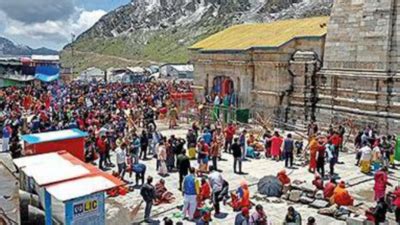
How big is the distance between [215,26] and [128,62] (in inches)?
1086

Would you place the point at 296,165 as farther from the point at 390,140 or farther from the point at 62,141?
the point at 62,141

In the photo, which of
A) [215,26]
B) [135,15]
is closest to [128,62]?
[215,26]

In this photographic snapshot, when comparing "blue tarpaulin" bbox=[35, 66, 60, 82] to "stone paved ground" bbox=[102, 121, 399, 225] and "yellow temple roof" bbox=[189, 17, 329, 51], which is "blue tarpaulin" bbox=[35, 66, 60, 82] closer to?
"yellow temple roof" bbox=[189, 17, 329, 51]

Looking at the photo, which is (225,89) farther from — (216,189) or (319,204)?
(216,189)

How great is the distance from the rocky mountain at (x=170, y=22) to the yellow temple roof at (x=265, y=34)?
74.0 m

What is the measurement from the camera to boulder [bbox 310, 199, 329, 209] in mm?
14240

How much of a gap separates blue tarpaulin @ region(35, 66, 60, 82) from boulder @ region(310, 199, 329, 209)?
117 ft

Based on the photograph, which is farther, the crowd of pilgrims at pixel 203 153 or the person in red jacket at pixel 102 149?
the person in red jacket at pixel 102 149

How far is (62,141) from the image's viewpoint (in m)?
16.8

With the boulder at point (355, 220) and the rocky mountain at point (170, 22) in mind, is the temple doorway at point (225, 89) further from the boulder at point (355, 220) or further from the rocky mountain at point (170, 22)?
the rocky mountain at point (170, 22)

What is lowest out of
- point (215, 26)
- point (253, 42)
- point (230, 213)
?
point (230, 213)

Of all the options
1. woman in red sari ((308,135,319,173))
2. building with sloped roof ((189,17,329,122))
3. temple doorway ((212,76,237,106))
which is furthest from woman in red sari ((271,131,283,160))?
temple doorway ((212,76,237,106))

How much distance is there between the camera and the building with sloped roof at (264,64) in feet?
88.2

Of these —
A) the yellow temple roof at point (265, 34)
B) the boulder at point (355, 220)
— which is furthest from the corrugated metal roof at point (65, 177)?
the yellow temple roof at point (265, 34)
